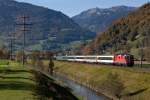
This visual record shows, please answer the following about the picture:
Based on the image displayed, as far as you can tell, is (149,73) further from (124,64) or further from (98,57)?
(98,57)

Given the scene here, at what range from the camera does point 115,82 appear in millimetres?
75000

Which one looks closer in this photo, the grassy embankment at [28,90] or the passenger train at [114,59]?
the grassy embankment at [28,90]

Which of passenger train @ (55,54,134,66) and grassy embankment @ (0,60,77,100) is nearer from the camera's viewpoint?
grassy embankment @ (0,60,77,100)

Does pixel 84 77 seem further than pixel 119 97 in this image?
Yes

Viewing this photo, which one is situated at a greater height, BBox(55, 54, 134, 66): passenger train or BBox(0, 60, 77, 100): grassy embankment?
BBox(55, 54, 134, 66): passenger train

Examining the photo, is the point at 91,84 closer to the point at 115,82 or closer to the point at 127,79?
the point at 127,79

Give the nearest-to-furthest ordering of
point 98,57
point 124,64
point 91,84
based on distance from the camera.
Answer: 1. point 91,84
2. point 124,64
3. point 98,57

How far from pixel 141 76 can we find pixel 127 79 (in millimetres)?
5910

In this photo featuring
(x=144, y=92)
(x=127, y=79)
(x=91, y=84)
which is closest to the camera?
(x=144, y=92)

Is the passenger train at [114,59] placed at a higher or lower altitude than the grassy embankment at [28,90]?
higher

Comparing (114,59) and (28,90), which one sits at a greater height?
(114,59)

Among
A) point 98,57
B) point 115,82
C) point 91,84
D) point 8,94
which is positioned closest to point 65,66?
point 98,57

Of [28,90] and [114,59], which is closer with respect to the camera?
[28,90]

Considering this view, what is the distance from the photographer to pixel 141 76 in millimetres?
84812
